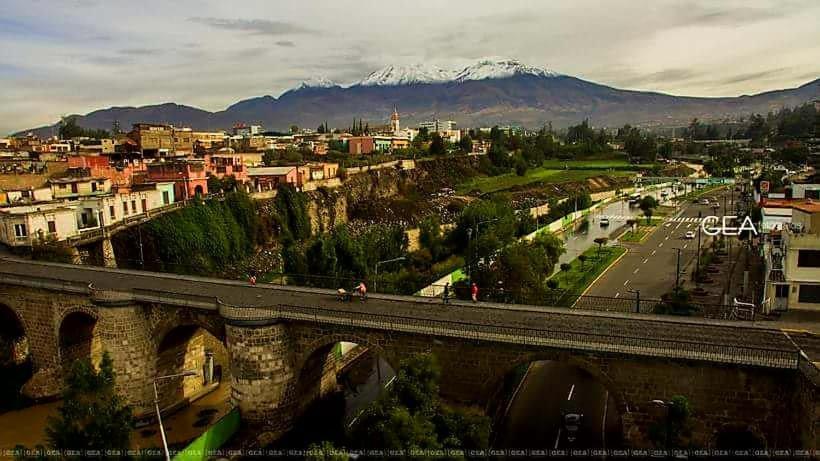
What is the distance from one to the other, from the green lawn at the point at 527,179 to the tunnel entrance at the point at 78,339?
213 feet

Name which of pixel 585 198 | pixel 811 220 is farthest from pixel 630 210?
pixel 811 220

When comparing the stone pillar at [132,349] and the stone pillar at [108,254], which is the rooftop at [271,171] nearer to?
the stone pillar at [108,254]

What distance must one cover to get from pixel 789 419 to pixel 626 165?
116 meters

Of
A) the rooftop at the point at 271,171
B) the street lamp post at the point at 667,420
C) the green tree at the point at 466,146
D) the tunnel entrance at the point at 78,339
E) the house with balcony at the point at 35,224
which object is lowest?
the tunnel entrance at the point at 78,339

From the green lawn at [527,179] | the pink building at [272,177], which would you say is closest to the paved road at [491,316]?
the pink building at [272,177]

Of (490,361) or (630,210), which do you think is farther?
(630,210)

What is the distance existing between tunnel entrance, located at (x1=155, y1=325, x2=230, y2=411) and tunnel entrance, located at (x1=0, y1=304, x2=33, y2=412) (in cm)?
792

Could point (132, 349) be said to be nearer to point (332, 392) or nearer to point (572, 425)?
point (332, 392)

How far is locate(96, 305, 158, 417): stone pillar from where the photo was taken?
2319cm

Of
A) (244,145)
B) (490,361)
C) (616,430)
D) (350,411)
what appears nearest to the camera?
(490,361)

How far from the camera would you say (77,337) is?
88.4 feet

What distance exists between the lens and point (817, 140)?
82.4m

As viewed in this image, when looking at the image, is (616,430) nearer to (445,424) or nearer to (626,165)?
(445,424)

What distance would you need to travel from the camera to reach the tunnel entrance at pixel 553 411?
20.9 m
